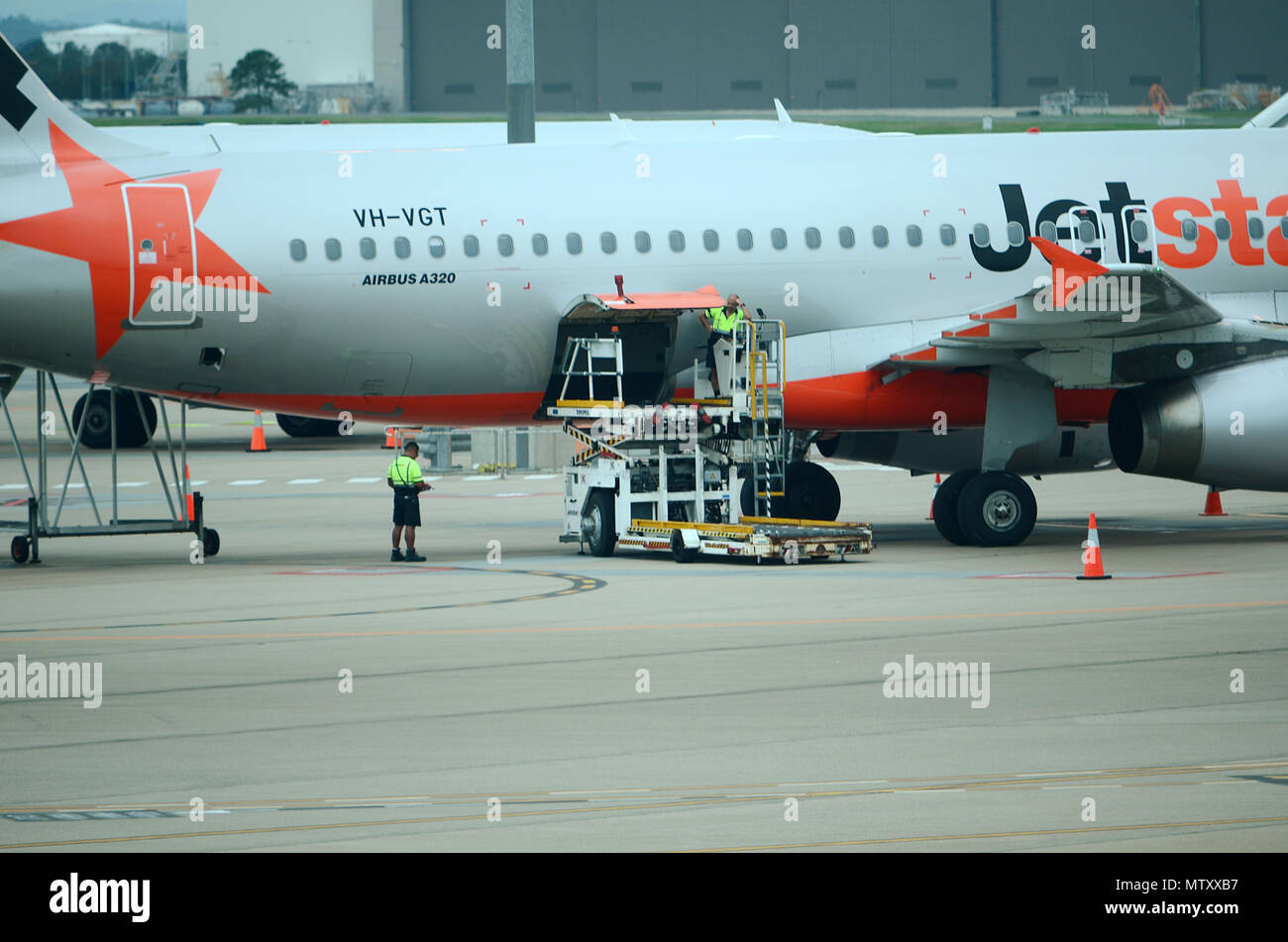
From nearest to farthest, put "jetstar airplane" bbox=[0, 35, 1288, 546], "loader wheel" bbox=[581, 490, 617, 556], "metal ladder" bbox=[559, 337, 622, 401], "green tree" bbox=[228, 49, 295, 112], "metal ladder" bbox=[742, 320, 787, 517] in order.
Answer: "jetstar airplane" bbox=[0, 35, 1288, 546]
"metal ladder" bbox=[742, 320, 787, 517]
"loader wheel" bbox=[581, 490, 617, 556]
"metal ladder" bbox=[559, 337, 622, 401]
"green tree" bbox=[228, 49, 295, 112]

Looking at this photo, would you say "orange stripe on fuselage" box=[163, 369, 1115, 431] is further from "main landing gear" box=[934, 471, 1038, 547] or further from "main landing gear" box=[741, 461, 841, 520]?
"main landing gear" box=[741, 461, 841, 520]

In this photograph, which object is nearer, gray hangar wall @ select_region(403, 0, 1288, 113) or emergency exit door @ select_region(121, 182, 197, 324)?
emergency exit door @ select_region(121, 182, 197, 324)

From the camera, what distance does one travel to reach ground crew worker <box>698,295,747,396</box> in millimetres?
25125

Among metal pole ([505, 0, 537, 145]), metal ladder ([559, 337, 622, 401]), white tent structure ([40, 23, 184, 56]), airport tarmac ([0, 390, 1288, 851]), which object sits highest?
white tent structure ([40, 23, 184, 56])

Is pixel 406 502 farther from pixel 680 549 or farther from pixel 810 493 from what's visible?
pixel 810 493

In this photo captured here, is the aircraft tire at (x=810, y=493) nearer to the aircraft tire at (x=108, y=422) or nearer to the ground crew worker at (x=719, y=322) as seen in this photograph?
the ground crew worker at (x=719, y=322)

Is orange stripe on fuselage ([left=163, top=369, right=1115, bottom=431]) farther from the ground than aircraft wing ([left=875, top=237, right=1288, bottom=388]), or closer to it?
closer to it

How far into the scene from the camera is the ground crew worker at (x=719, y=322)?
2512cm

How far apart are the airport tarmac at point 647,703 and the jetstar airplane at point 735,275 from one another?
1.98 metres

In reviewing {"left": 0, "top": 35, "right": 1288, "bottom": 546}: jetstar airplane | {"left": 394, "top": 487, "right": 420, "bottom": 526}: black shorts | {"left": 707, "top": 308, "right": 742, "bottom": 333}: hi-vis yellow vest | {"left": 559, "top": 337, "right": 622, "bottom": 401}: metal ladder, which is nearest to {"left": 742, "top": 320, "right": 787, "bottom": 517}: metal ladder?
{"left": 707, "top": 308, "right": 742, "bottom": 333}: hi-vis yellow vest

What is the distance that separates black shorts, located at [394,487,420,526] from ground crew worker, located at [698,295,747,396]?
4.36 metres

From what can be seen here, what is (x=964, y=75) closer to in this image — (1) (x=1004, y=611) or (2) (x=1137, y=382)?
(2) (x=1137, y=382)
